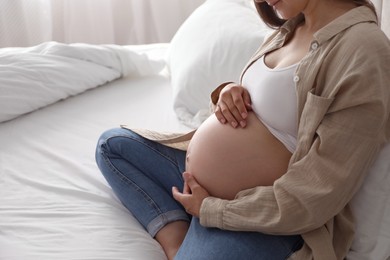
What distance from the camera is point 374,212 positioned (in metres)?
0.90

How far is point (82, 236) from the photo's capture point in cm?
100

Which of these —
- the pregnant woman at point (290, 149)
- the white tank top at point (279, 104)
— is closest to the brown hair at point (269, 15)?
the pregnant woman at point (290, 149)

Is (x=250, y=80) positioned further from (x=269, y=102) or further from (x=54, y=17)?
(x=54, y=17)

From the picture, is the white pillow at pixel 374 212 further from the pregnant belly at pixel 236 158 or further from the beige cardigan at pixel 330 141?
the pregnant belly at pixel 236 158

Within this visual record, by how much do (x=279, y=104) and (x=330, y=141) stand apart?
0.47ft

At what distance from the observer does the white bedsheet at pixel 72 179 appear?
98 centimetres

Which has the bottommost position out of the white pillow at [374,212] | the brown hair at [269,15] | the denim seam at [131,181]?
the denim seam at [131,181]

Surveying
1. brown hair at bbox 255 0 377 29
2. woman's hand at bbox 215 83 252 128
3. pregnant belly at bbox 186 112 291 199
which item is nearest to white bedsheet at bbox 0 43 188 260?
pregnant belly at bbox 186 112 291 199

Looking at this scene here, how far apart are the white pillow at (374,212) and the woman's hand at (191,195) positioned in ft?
0.86

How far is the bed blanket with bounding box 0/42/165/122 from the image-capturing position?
5.03 ft

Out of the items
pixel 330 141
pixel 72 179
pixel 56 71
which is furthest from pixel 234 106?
pixel 56 71

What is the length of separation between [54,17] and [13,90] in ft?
3.87

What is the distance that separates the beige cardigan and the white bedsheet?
0.23m

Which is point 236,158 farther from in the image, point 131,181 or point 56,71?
point 56,71
